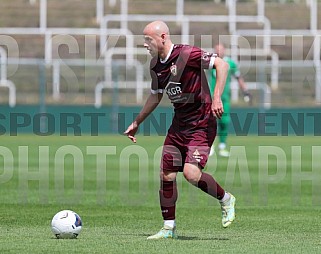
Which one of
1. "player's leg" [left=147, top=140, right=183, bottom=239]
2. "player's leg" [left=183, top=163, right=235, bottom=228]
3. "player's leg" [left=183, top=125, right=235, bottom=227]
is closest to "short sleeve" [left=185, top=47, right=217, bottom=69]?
"player's leg" [left=183, top=125, right=235, bottom=227]

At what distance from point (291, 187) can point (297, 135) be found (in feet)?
56.5

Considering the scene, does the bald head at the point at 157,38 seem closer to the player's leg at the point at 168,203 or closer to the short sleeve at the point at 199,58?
the short sleeve at the point at 199,58

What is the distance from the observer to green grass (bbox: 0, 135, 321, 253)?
8719 mm

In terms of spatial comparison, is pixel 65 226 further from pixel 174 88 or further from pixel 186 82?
pixel 186 82

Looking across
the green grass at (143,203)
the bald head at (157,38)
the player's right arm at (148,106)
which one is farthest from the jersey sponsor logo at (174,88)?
the green grass at (143,203)

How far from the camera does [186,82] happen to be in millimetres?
9367

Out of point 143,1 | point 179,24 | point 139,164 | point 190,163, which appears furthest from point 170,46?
point 143,1

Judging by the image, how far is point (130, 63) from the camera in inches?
1262

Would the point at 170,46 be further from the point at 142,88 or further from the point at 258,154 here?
the point at 142,88

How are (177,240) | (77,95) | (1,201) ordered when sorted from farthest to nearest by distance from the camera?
(77,95) < (1,201) < (177,240)

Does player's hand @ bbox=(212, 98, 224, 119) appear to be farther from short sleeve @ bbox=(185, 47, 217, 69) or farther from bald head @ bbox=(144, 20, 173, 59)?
bald head @ bbox=(144, 20, 173, 59)

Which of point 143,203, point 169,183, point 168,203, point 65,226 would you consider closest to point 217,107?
point 169,183

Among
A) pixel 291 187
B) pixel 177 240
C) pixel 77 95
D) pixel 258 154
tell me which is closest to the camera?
pixel 177 240

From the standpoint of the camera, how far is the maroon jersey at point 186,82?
9273mm
